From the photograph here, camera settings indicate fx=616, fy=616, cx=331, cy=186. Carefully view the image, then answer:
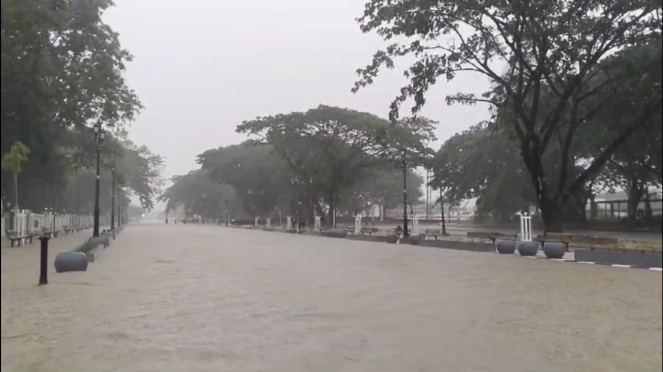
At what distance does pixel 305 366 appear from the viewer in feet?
10.9

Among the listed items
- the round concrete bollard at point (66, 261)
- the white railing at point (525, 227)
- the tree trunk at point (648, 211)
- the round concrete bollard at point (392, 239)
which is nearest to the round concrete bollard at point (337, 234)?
the round concrete bollard at point (392, 239)

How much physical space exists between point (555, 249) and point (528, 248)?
834 millimetres

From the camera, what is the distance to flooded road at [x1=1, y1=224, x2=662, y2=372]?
10.0ft

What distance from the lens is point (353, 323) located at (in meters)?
4.48

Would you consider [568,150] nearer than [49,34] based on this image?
No

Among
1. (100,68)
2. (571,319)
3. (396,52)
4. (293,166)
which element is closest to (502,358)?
(571,319)

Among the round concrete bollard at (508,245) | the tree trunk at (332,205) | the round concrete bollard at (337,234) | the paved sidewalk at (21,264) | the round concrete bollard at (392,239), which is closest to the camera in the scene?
the paved sidewalk at (21,264)

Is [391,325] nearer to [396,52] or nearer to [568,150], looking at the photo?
[568,150]

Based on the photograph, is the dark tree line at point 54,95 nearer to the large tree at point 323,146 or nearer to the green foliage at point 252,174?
the large tree at point 323,146

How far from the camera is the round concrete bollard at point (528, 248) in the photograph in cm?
356

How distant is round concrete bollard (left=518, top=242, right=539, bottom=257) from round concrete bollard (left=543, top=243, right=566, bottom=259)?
0.31 ft

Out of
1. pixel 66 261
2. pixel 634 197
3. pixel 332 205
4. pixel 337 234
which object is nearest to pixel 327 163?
pixel 332 205

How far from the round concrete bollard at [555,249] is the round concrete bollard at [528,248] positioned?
0.10 m

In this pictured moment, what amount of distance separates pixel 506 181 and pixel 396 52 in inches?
227
